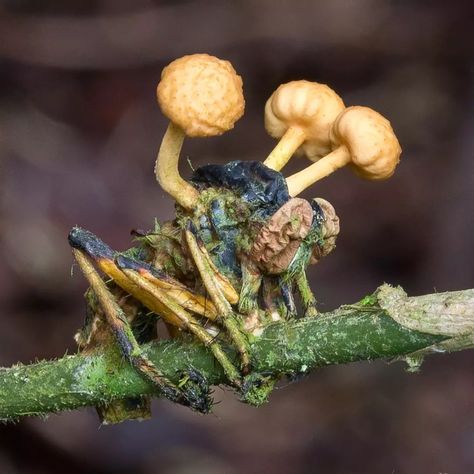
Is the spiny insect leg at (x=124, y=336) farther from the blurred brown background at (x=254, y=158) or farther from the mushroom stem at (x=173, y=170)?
the blurred brown background at (x=254, y=158)

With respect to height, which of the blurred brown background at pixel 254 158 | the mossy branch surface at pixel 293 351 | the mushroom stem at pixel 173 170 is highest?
the blurred brown background at pixel 254 158

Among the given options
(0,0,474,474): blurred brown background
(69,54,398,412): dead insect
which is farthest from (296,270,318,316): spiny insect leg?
(0,0,474,474): blurred brown background

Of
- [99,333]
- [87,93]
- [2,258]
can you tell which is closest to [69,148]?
[87,93]

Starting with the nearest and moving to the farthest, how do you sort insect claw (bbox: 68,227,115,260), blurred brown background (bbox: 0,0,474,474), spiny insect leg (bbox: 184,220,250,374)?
1. spiny insect leg (bbox: 184,220,250,374)
2. insect claw (bbox: 68,227,115,260)
3. blurred brown background (bbox: 0,0,474,474)

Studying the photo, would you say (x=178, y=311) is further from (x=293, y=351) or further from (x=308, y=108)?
(x=308, y=108)

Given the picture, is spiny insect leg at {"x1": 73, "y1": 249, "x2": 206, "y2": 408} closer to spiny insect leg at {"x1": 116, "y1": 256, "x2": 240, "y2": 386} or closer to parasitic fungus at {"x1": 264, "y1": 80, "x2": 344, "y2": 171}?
spiny insect leg at {"x1": 116, "y1": 256, "x2": 240, "y2": 386}

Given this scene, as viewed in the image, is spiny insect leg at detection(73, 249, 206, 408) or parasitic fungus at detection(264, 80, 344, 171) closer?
spiny insect leg at detection(73, 249, 206, 408)

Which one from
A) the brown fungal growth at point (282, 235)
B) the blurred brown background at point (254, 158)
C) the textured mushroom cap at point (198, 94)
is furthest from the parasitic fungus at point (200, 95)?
the blurred brown background at point (254, 158)

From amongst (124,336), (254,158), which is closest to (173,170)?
(124,336)
